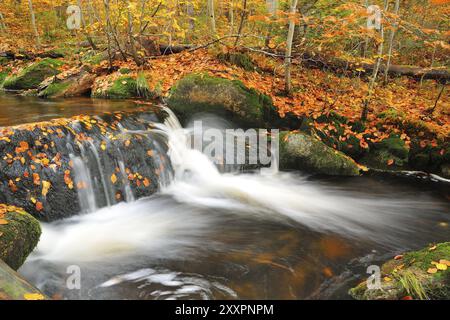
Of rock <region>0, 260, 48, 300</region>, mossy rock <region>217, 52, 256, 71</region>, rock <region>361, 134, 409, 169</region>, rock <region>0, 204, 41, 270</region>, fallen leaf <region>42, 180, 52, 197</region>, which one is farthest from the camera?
mossy rock <region>217, 52, 256, 71</region>

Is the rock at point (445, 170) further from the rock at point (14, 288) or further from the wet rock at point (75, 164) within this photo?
the rock at point (14, 288)

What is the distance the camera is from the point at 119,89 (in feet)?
31.5

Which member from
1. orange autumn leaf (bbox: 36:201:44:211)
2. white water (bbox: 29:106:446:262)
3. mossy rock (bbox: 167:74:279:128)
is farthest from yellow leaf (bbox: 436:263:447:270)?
mossy rock (bbox: 167:74:279:128)

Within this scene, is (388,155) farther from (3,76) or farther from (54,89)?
(3,76)

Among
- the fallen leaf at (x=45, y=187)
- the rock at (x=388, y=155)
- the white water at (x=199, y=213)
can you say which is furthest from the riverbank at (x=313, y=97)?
the fallen leaf at (x=45, y=187)

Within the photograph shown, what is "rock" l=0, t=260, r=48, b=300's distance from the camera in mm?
2666

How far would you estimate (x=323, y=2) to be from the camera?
1174cm

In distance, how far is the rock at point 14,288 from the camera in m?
2.67

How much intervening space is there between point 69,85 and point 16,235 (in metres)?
7.21

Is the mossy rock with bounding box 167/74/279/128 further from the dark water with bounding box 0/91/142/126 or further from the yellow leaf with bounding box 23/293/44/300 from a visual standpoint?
the yellow leaf with bounding box 23/293/44/300

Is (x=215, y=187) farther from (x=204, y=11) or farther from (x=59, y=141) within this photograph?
(x=204, y=11)

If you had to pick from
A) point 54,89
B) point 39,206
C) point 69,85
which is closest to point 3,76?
point 54,89

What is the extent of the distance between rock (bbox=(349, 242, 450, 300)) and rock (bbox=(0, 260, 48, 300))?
3091 millimetres
